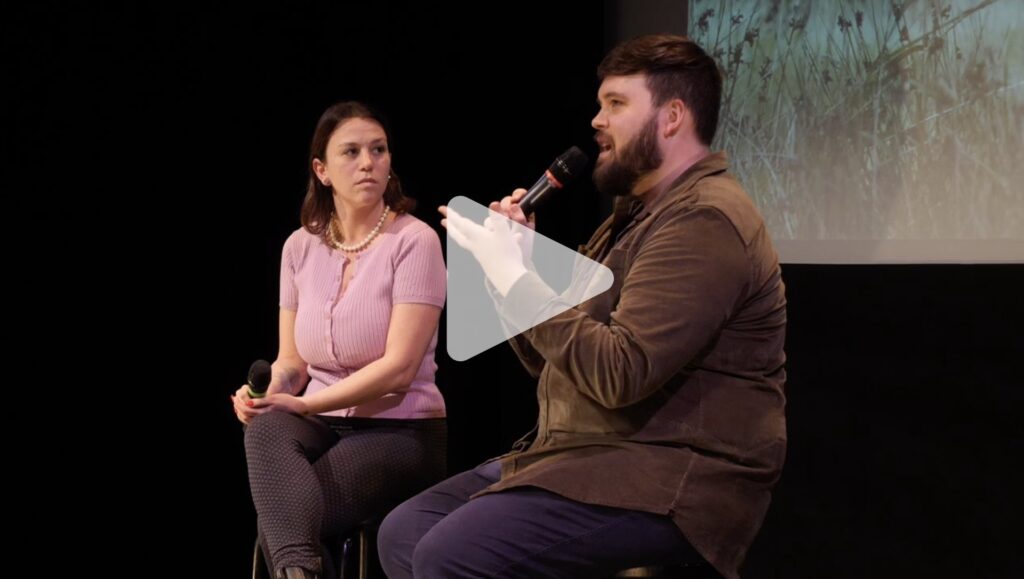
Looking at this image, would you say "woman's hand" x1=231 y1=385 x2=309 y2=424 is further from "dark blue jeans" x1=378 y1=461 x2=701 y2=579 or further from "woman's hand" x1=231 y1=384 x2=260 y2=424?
"dark blue jeans" x1=378 y1=461 x2=701 y2=579

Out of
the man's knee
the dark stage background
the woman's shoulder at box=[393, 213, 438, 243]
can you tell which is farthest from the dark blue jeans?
the dark stage background

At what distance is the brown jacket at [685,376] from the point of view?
154cm

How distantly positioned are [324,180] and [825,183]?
1242mm

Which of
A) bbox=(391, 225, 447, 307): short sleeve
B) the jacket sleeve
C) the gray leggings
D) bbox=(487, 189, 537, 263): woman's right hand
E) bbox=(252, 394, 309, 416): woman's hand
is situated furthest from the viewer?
bbox=(391, 225, 447, 307): short sleeve

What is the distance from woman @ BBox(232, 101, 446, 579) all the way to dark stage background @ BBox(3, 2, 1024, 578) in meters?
0.66

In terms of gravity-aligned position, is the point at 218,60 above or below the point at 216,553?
above

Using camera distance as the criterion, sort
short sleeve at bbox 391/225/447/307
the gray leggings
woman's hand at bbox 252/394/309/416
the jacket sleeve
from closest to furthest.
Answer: the jacket sleeve, the gray leggings, woman's hand at bbox 252/394/309/416, short sleeve at bbox 391/225/447/307

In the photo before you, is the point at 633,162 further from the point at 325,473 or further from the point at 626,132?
the point at 325,473

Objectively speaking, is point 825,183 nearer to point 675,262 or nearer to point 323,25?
point 675,262

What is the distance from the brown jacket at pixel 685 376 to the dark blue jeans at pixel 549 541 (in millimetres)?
26

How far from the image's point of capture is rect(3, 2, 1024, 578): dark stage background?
2.51 meters

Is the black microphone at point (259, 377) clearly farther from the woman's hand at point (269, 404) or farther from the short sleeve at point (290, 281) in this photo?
the short sleeve at point (290, 281)

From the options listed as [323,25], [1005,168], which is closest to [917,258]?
[1005,168]

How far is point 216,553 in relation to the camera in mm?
3168
